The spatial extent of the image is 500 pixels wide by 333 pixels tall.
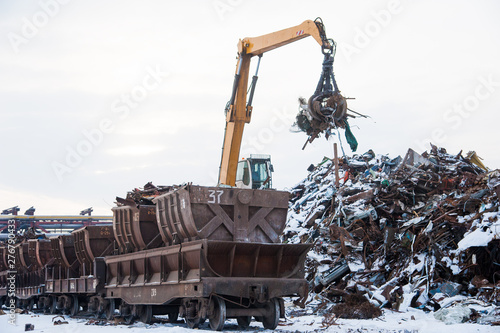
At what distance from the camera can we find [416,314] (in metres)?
11.5

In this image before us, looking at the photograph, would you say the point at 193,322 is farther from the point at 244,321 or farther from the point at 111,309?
the point at 111,309

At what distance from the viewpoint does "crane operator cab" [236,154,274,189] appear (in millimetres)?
18875

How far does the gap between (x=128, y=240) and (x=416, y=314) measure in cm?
678

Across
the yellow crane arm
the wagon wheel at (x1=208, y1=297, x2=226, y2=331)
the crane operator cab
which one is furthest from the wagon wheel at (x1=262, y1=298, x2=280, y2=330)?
the crane operator cab

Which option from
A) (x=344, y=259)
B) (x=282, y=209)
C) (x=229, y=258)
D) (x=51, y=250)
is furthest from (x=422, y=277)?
(x=51, y=250)

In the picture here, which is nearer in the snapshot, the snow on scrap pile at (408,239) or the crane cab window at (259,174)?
the snow on scrap pile at (408,239)

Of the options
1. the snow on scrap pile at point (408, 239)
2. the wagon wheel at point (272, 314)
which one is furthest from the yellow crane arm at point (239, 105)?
the wagon wheel at point (272, 314)

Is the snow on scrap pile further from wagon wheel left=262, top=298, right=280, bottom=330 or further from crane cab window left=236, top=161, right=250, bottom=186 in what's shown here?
crane cab window left=236, top=161, right=250, bottom=186

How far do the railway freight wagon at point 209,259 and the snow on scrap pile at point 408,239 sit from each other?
2.18 metres

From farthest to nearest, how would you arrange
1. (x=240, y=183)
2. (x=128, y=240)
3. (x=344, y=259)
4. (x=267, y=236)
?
(x=240, y=183)
(x=344, y=259)
(x=128, y=240)
(x=267, y=236)

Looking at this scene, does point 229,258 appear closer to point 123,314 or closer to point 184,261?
point 184,261

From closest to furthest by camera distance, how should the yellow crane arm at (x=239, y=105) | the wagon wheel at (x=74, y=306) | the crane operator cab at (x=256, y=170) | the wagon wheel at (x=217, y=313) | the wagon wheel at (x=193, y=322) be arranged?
1. the wagon wheel at (x=217, y=313)
2. the wagon wheel at (x=193, y=322)
3. the yellow crane arm at (x=239, y=105)
4. the wagon wheel at (x=74, y=306)
5. the crane operator cab at (x=256, y=170)

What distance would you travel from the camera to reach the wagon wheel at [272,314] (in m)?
10.8

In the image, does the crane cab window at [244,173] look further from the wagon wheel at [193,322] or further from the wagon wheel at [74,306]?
the wagon wheel at [193,322]
